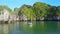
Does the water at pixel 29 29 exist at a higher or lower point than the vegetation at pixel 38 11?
lower

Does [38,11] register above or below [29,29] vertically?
above

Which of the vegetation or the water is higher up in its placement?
the vegetation

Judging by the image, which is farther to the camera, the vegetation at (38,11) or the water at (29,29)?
the vegetation at (38,11)

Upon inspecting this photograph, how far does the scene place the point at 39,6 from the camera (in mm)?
88562

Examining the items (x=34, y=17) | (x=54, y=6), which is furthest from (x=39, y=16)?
(x=54, y=6)

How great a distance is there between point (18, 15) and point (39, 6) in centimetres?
1388

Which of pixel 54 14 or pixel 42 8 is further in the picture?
pixel 42 8

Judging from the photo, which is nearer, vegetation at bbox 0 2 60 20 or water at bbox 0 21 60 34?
water at bbox 0 21 60 34

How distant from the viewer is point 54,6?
8438 cm

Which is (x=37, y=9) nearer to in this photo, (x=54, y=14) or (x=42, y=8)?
(x=42, y=8)

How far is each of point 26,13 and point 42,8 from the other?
30.6ft

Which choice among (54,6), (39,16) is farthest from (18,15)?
(54,6)

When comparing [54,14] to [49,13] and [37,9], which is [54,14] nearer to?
[49,13]

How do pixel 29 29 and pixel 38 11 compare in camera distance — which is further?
pixel 38 11
